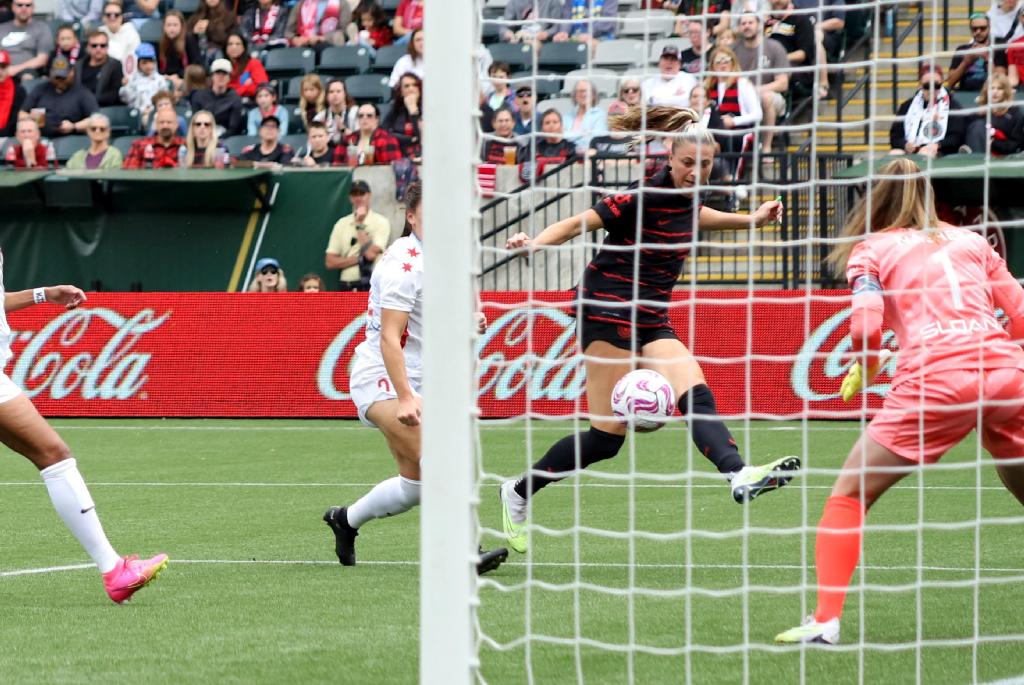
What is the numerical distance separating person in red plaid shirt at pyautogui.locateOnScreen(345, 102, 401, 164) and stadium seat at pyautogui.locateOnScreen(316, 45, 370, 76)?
2.32 m

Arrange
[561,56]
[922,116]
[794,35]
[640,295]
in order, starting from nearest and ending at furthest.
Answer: [640,295] < [922,116] < [794,35] < [561,56]

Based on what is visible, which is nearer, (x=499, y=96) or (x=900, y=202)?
(x=900, y=202)

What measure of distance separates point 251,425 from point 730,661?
9.81 meters

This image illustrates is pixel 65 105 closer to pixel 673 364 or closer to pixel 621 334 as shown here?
pixel 621 334

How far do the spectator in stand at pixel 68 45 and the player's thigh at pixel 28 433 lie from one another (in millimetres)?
14673

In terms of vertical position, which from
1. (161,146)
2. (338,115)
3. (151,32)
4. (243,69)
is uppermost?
(151,32)

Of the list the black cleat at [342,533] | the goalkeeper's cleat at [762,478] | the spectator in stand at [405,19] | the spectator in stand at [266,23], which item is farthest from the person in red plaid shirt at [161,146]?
the goalkeeper's cleat at [762,478]

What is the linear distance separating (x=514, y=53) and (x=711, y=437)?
11.3 meters

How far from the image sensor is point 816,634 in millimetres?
5273

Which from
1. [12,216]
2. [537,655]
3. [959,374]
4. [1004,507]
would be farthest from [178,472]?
[12,216]

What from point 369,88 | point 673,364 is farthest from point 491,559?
point 369,88

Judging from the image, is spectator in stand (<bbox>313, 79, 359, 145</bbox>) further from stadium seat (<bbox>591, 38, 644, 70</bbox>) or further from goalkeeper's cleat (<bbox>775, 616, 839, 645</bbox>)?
goalkeeper's cleat (<bbox>775, 616, 839, 645</bbox>)

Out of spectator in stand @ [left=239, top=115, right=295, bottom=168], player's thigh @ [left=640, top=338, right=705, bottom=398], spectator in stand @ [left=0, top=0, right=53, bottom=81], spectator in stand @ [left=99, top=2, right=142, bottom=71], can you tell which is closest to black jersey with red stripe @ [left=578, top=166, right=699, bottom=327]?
player's thigh @ [left=640, top=338, right=705, bottom=398]

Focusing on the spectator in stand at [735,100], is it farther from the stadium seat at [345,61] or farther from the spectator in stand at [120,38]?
the spectator in stand at [120,38]
